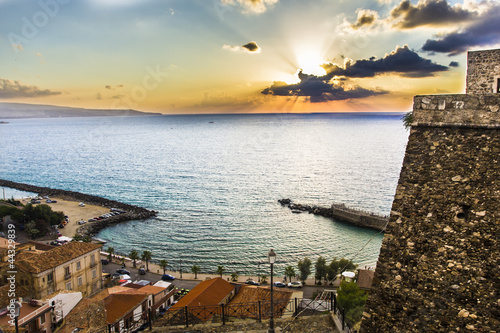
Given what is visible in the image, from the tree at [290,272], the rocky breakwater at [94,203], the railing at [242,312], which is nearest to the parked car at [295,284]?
the tree at [290,272]

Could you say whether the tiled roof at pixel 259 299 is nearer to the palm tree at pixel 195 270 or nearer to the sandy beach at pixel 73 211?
the palm tree at pixel 195 270

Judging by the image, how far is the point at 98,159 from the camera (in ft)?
440

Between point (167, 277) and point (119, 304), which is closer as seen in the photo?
point (119, 304)

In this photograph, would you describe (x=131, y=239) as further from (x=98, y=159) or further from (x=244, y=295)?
(x=98, y=159)

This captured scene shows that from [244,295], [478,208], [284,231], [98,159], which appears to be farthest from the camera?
[98,159]

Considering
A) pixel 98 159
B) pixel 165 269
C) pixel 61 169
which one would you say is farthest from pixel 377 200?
pixel 98 159

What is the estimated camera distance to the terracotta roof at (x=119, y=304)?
23648 mm

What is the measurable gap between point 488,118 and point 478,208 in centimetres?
171

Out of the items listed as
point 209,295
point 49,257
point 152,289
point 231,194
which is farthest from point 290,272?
point 231,194

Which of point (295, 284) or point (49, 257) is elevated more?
point (49, 257)

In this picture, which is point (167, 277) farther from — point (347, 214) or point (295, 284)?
point (347, 214)

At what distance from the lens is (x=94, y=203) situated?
7269 centimetres

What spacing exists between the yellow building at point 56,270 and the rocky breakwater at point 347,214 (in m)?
38.1

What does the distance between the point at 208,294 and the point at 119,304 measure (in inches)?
268
